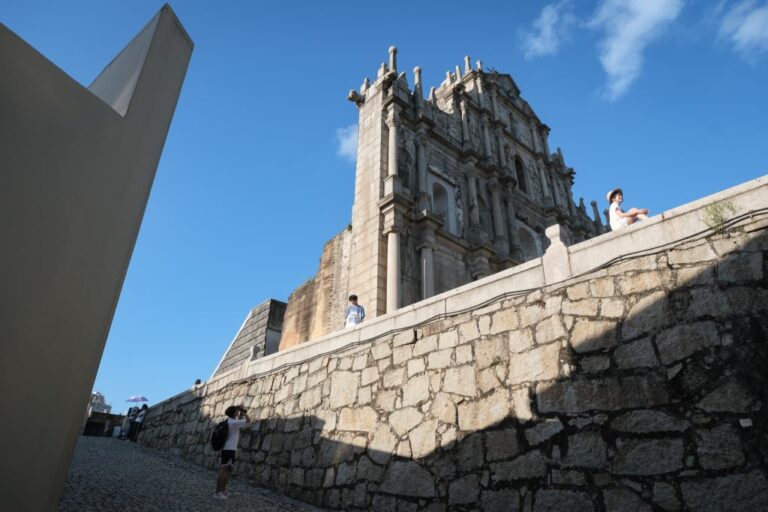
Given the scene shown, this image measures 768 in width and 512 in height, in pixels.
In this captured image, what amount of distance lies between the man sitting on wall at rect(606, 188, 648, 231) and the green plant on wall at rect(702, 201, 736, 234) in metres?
1.09

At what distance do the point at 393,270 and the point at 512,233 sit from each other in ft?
21.9

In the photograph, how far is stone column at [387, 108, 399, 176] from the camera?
13.3 metres

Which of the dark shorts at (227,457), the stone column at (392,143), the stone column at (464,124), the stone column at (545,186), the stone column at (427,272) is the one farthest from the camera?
the stone column at (545,186)

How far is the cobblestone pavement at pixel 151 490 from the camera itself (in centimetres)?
475

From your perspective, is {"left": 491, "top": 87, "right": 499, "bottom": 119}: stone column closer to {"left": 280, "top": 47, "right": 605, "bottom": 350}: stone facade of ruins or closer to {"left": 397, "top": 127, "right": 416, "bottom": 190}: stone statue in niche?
{"left": 280, "top": 47, "right": 605, "bottom": 350}: stone facade of ruins

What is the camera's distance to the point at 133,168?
Result: 360cm

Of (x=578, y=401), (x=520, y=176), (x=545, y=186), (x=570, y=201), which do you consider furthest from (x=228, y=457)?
(x=570, y=201)

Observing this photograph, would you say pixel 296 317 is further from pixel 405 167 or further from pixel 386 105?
pixel 386 105

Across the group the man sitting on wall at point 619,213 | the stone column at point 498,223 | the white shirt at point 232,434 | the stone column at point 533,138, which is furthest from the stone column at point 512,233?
the white shirt at point 232,434

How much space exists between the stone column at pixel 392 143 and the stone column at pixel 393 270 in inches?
84.4

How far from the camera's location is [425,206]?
13078 millimetres

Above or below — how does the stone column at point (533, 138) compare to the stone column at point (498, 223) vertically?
above

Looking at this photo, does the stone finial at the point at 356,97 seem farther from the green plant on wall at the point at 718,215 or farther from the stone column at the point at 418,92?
the green plant on wall at the point at 718,215

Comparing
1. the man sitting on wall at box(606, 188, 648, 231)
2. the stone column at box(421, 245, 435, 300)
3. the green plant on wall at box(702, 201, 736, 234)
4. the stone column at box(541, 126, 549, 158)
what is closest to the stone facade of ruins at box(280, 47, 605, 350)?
the stone column at box(421, 245, 435, 300)
